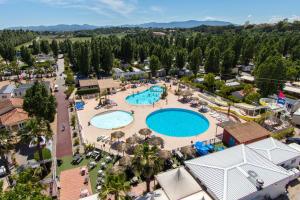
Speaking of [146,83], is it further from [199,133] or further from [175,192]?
[175,192]

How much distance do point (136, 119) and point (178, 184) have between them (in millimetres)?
21135

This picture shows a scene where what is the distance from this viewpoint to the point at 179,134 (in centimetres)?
3531

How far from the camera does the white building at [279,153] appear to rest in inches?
945

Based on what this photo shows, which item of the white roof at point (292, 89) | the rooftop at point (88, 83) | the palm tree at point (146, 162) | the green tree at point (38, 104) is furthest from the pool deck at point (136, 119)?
the white roof at point (292, 89)

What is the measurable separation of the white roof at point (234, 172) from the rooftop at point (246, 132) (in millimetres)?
5614

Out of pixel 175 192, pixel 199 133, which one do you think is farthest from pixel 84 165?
pixel 199 133

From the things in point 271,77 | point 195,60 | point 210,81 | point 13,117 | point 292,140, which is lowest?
point 292,140

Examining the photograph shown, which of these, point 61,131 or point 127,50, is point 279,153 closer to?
point 61,131

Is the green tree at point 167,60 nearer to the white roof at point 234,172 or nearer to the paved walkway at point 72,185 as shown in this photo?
the white roof at point 234,172

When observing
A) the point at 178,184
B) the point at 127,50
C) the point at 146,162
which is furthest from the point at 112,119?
the point at 127,50

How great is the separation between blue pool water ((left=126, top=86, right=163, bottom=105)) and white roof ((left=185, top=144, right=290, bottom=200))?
27283mm

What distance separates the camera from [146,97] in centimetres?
5300

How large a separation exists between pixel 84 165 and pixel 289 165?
2470 cm

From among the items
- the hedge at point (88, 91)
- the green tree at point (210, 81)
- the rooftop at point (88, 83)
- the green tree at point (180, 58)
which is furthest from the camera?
the green tree at point (180, 58)
